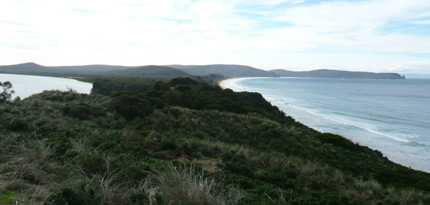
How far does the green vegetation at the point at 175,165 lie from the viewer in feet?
14.2

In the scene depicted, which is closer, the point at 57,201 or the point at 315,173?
the point at 57,201

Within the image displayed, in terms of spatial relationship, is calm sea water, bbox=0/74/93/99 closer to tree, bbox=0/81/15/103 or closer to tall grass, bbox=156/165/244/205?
tree, bbox=0/81/15/103

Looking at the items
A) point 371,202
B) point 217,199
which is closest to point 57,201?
point 217,199

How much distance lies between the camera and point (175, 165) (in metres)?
6.91

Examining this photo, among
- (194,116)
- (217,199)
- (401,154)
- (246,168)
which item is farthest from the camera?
(401,154)

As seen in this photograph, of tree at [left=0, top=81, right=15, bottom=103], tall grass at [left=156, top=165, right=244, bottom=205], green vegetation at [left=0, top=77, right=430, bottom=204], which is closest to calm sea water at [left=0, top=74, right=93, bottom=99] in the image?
tree at [left=0, top=81, right=15, bottom=103]

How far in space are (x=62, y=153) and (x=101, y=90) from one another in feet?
147

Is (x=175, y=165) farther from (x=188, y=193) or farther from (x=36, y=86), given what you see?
(x=36, y=86)

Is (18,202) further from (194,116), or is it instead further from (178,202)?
(194,116)

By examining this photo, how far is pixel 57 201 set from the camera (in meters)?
3.59

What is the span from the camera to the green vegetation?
4.32m

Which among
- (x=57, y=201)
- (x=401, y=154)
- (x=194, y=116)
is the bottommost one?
(x=401, y=154)

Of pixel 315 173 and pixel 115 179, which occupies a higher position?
pixel 115 179

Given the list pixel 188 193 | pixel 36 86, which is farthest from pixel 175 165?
pixel 36 86
